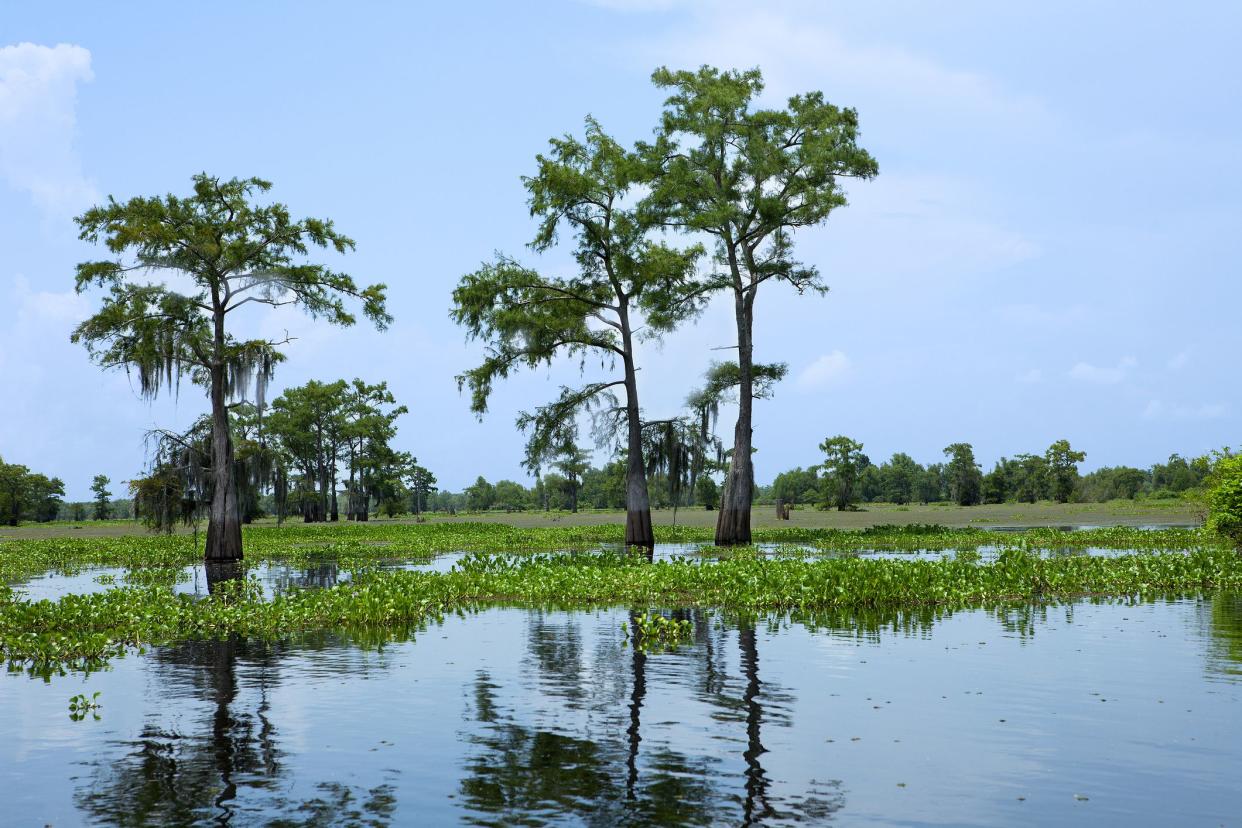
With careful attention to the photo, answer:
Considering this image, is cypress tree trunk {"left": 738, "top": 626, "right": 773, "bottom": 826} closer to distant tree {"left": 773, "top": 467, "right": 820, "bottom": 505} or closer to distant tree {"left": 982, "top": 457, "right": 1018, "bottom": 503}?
distant tree {"left": 982, "top": 457, "right": 1018, "bottom": 503}

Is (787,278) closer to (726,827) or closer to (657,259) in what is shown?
(657,259)

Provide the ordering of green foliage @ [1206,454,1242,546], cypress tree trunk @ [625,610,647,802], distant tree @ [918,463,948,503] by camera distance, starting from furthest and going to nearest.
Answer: distant tree @ [918,463,948,503], green foliage @ [1206,454,1242,546], cypress tree trunk @ [625,610,647,802]

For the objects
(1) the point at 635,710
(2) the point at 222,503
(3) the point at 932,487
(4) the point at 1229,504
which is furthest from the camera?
(3) the point at 932,487

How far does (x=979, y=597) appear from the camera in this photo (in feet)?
68.9

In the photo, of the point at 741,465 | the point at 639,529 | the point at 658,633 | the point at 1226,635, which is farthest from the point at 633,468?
the point at 1226,635

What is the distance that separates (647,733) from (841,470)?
96.9 m

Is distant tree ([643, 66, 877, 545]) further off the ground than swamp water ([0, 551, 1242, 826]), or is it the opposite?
distant tree ([643, 66, 877, 545])

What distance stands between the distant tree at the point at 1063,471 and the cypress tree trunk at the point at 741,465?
80.4m

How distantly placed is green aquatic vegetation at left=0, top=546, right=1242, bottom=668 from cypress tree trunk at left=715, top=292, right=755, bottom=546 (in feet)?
43.8

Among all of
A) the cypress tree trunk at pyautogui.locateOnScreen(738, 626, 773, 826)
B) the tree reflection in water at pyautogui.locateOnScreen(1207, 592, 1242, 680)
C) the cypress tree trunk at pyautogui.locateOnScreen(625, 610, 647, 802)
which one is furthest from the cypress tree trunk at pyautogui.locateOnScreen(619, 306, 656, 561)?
the cypress tree trunk at pyautogui.locateOnScreen(738, 626, 773, 826)

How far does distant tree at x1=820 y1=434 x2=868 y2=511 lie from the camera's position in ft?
340

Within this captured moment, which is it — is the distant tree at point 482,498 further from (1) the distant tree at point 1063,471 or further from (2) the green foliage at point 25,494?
(1) the distant tree at point 1063,471

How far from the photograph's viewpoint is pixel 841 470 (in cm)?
10400

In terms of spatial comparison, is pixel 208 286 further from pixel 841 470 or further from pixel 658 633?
pixel 841 470
